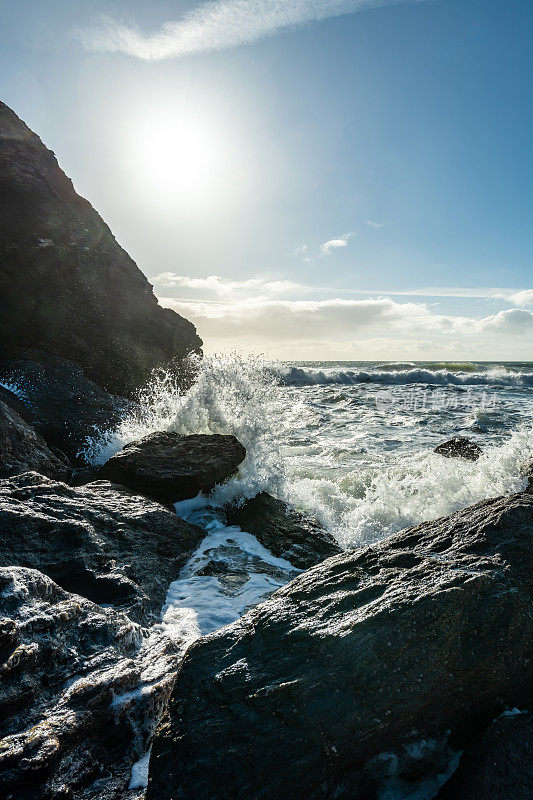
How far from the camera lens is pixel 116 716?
6.39 ft

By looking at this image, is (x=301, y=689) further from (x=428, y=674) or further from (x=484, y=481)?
(x=484, y=481)

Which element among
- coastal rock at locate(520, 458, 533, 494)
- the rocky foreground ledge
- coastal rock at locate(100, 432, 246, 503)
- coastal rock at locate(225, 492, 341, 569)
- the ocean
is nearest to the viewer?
the rocky foreground ledge

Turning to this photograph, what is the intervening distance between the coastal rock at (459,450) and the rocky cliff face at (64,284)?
8786 mm

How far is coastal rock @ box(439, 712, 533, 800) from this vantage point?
150 cm

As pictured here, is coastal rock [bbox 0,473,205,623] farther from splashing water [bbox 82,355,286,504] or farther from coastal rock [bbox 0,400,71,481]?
splashing water [bbox 82,355,286,504]

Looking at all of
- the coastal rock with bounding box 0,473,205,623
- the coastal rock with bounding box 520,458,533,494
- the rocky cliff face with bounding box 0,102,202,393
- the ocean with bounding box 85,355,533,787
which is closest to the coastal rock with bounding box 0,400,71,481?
the coastal rock with bounding box 0,473,205,623

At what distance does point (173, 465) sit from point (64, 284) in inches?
395

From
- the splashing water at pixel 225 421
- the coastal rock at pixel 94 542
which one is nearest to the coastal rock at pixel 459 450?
the splashing water at pixel 225 421

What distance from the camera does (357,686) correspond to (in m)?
1.77

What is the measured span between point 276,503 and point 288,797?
14.5 feet

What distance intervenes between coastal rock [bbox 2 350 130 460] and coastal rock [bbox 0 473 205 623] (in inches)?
131

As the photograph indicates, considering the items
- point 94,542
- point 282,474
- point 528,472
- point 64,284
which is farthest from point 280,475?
point 64,284

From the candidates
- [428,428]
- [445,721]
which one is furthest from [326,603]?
[428,428]

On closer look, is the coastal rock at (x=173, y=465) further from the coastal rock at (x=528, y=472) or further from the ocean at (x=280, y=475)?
the coastal rock at (x=528, y=472)
